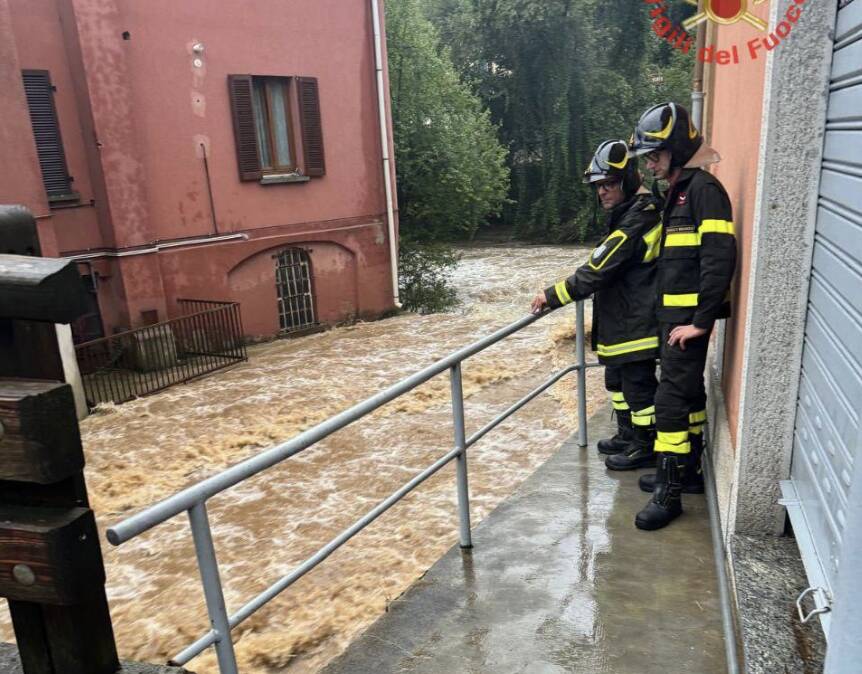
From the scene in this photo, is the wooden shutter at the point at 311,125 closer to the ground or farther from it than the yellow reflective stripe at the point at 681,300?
farther from it

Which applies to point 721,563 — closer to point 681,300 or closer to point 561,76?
point 681,300

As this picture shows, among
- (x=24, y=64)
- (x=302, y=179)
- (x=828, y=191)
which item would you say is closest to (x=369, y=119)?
(x=302, y=179)

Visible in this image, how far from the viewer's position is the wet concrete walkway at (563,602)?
2.73 meters

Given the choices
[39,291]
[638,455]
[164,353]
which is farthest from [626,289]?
[164,353]

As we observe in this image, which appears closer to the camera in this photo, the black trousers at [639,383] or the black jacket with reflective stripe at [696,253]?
the black jacket with reflective stripe at [696,253]

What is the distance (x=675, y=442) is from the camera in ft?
11.7

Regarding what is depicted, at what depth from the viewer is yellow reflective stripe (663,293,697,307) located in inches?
136

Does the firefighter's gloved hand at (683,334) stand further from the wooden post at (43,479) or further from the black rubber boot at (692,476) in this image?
the wooden post at (43,479)

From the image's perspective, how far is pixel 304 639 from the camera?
4023mm

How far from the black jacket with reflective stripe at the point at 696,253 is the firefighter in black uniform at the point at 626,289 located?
13.6 inches

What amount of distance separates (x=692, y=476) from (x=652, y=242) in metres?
1.28

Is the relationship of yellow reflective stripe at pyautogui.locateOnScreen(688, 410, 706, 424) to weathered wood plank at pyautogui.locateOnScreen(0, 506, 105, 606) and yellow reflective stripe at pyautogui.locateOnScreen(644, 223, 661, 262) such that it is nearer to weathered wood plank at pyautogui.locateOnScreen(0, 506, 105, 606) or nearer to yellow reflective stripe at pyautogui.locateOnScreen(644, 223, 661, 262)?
yellow reflective stripe at pyautogui.locateOnScreen(644, 223, 661, 262)

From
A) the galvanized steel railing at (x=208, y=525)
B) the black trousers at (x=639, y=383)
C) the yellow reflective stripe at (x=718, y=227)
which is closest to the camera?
the galvanized steel railing at (x=208, y=525)

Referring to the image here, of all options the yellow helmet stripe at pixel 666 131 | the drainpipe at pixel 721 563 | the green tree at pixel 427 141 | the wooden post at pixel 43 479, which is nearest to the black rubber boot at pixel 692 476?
the drainpipe at pixel 721 563
